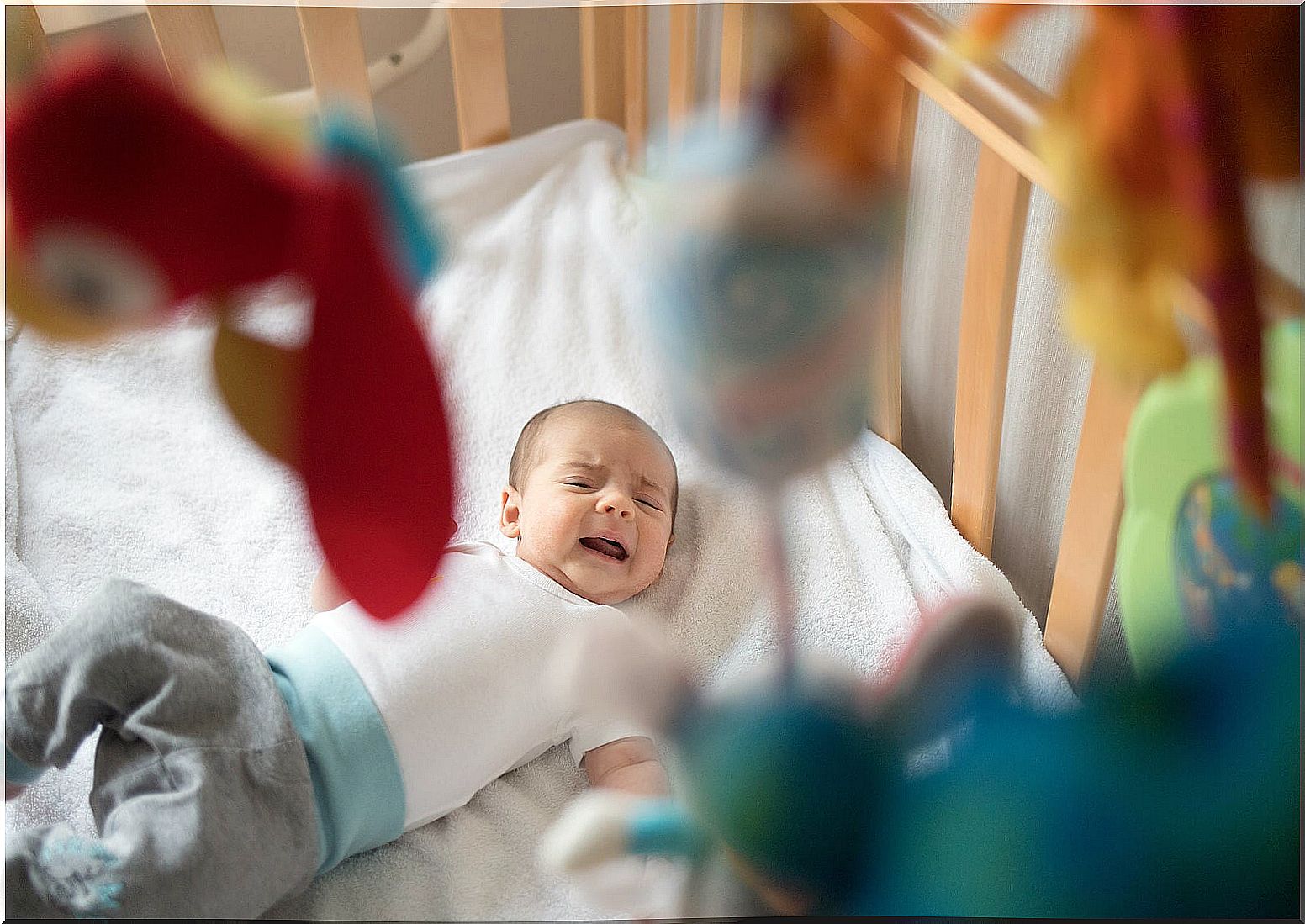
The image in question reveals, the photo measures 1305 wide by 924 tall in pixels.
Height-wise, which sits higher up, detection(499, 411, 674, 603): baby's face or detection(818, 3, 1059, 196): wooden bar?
detection(818, 3, 1059, 196): wooden bar

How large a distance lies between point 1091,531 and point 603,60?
27.6 inches

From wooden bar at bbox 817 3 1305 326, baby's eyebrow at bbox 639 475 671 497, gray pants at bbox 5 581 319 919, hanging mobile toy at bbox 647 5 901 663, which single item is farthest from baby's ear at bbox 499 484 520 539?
hanging mobile toy at bbox 647 5 901 663

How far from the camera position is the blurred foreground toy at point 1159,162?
298 mm

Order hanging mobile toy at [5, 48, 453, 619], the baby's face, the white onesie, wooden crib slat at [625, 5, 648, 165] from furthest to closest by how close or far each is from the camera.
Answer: wooden crib slat at [625, 5, 648, 165] < the baby's face < the white onesie < hanging mobile toy at [5, 48, 453, 619]

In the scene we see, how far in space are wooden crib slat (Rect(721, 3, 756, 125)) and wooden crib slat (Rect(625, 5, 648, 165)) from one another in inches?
10.3

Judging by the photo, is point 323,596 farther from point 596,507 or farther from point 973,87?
point 973,87

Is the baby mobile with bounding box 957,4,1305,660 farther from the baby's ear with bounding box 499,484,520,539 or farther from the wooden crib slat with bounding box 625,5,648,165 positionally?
the wooden crib slat with bounding box 625,5,648,165

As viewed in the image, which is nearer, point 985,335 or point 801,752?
point 801,752

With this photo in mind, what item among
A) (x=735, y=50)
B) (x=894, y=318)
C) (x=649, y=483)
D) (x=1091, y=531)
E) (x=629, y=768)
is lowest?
(x=629, y=768)

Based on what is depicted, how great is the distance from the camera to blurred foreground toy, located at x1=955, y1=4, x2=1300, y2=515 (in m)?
0.30

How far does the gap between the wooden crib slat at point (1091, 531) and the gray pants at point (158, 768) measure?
519 mm

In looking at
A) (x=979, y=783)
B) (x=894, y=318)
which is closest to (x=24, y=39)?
(x=894, y=318)

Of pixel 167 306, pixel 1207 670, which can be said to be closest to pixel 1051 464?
pixel 1207 670

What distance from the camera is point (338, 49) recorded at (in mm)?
542
